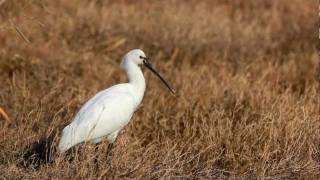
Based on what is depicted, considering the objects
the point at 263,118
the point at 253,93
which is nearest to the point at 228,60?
the point at 253,93

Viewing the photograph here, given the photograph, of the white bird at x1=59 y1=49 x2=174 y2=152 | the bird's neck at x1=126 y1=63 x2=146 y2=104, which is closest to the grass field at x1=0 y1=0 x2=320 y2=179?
the white bird at x1=59 y1=49 x2=174 y2=152

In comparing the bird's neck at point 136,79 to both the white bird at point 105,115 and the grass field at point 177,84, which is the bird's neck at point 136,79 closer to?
the white bird at point 105,115

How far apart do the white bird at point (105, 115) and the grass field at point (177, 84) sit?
0.39 feet

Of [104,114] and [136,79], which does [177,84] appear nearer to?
[136,79]

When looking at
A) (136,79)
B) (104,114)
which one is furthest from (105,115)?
(136,79)

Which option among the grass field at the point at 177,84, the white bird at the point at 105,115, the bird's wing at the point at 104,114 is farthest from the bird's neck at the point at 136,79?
the grass field at the point at 177,84

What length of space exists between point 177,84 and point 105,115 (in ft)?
9.62

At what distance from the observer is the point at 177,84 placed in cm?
961

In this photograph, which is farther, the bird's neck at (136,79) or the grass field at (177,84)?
the bird's neck at (136,79)

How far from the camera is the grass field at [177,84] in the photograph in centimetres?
653

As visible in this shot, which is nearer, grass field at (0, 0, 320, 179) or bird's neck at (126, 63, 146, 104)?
grass field at (0, 0, 320, 179)

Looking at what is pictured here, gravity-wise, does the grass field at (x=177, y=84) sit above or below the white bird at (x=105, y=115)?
below

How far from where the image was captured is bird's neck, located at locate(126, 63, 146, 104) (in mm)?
7047

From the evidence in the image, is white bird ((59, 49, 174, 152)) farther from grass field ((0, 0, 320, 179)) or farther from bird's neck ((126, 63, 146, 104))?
grass field ((0, 0, 320, 179))
